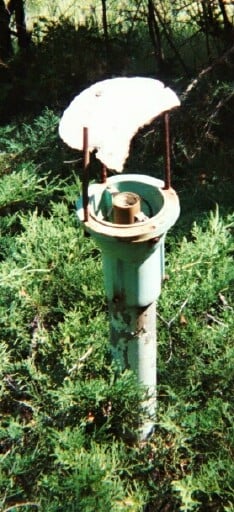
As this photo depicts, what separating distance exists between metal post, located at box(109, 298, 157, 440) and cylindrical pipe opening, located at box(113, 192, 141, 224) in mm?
290

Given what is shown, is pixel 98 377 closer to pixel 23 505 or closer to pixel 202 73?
pixel 23 505

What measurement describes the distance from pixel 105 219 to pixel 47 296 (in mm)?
790

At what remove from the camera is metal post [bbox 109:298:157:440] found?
2137mm

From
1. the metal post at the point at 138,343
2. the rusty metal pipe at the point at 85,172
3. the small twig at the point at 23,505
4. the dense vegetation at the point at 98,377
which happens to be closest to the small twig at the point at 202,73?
the dense vegetation at the point at 98,377

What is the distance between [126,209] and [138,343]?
1.73ft

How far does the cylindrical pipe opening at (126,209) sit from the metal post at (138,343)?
29 centimetres

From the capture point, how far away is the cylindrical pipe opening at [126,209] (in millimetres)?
1908

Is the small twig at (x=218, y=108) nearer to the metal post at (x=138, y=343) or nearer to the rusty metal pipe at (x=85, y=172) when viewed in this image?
the metal post at (x=138, y=343)

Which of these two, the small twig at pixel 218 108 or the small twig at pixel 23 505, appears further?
the small twig at pixel 218 108

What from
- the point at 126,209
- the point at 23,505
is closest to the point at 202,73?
the point at 126,209

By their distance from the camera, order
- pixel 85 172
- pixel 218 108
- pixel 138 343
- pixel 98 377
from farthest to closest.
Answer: pixel 218 108
pixel 98 377
pixel 138 343
pixel 85 172

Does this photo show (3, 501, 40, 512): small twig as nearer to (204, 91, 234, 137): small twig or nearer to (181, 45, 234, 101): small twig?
(204, 91, 234, 137): small twig

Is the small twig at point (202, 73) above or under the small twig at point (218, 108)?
above

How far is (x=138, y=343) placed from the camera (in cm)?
221
